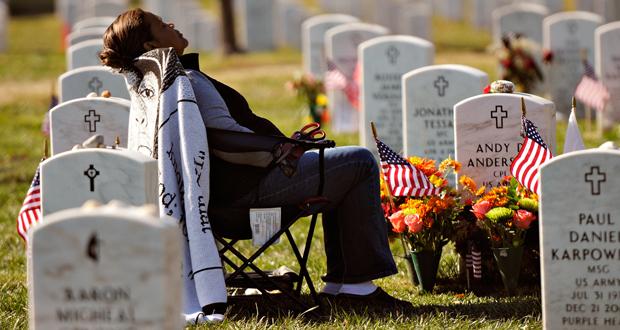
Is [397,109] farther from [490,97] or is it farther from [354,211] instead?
[354,211]

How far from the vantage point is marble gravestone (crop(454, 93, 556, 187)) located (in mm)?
6977

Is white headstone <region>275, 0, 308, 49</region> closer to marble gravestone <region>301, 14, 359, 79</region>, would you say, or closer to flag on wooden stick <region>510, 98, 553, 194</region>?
marble gravestone <region>301, 14, 359, 79</region>

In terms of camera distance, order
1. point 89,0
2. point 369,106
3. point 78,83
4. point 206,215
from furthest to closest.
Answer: point 89,0 → point 369,106 → point 78,83 → point 206,215

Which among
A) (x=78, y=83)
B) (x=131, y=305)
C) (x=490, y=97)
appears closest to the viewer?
(x=131, y=305)

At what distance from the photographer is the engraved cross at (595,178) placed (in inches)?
200

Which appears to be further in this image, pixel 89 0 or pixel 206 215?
pixel 89 0

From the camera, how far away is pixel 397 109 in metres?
10.7

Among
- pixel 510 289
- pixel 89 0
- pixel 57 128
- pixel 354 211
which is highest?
pixel 89 0

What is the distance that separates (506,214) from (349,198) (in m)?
0.88

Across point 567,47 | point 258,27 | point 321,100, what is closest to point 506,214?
point 321,100

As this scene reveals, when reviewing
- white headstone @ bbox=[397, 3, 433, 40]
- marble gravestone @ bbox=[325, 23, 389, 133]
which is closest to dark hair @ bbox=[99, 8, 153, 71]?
marble gravestone @ bbox=[325, 23, 389, 133]

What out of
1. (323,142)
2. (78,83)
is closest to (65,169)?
(323,142)

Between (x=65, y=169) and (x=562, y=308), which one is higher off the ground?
(x=65, y=169)

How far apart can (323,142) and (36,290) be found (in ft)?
6.49
